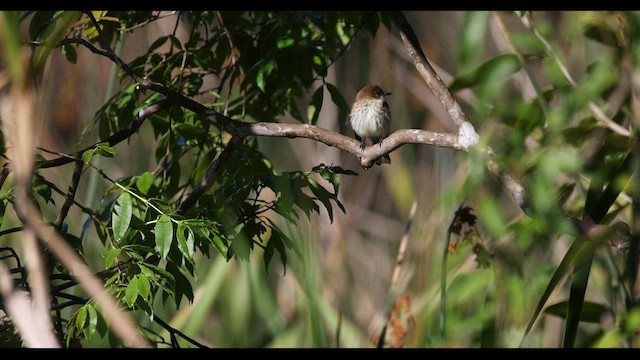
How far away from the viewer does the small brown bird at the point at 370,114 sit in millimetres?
4090

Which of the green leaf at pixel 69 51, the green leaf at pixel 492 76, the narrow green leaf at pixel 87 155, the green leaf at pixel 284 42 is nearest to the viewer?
the green leaf at pixel 492 76

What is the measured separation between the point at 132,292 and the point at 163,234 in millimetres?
180

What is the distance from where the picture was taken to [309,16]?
3021 mm

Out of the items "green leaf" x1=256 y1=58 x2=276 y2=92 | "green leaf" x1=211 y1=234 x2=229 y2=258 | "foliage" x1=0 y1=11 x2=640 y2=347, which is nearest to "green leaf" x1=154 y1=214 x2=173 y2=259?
"foliage" x1=0 y1=11 x2=640 y2=347

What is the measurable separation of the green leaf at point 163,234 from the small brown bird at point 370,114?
2.13 m

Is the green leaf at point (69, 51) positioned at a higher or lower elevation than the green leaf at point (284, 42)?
higher

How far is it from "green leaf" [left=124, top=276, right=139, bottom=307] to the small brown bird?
7.47ft

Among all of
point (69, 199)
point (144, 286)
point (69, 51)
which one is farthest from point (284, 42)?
point (144, 286)

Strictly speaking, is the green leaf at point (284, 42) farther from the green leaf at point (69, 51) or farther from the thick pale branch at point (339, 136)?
the green leaf at point (69, 51)

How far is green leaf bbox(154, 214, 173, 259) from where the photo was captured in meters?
2.03

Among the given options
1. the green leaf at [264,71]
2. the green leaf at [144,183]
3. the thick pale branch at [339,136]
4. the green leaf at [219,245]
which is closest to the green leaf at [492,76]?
the thick pale branch at [339,136]

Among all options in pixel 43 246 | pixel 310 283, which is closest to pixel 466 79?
pixel 310 283
